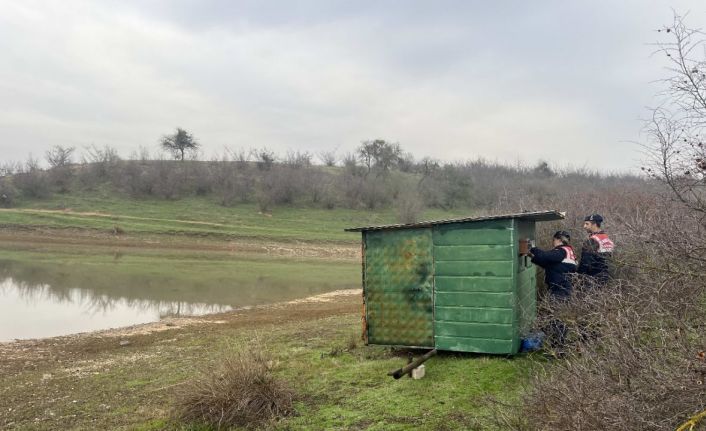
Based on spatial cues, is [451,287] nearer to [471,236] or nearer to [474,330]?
[474,330]

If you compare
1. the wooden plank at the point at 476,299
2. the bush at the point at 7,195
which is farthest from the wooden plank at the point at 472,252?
the bush at the point at 7,195

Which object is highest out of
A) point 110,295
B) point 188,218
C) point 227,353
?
point 188,218

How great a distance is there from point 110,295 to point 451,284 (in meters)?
16.8

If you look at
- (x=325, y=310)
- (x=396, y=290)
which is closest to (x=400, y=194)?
(x=325, y=310)

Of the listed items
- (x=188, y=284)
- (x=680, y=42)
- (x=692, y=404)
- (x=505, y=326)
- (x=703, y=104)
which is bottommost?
(x=188, y=284)

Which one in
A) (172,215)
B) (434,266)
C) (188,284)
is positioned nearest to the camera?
(434,266)

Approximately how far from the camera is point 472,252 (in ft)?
26.0

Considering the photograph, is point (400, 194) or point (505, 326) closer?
point (505, 326)

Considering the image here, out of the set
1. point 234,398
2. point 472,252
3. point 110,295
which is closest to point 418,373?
point 472,252

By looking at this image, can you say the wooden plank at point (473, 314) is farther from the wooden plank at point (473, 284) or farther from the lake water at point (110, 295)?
the lake water at point (110, 295)

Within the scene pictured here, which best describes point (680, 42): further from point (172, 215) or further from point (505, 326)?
point (172, 215)

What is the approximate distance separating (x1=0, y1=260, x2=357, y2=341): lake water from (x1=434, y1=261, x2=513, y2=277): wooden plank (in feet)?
38.8

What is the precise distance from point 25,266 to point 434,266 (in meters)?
26.9

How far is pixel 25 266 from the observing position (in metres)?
27.9
